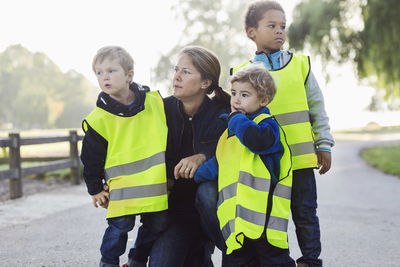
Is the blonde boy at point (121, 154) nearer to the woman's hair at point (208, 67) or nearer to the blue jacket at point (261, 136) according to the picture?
the woman's hair at point (208, 67)

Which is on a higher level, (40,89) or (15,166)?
(15,166)

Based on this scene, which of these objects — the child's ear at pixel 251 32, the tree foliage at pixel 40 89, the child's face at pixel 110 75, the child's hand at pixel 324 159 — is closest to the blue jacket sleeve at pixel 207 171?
the child's face at pixel 110 75

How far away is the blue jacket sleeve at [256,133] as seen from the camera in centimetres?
240

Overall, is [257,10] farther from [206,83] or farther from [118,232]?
[118,232]

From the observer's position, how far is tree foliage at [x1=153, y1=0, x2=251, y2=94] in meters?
37.3

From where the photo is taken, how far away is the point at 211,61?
2914mm

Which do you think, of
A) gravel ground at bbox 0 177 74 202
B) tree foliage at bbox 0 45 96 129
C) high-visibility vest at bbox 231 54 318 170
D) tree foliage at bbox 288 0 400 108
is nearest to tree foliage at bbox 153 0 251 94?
tree foliage at bbox 288 0 400 108

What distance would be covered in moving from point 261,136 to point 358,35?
10.8m

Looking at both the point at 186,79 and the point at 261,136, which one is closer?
the point at 261,136

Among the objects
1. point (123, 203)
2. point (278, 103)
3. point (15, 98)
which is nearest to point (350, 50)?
point (278, 103)

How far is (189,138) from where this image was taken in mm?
2975

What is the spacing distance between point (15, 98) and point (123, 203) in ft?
221

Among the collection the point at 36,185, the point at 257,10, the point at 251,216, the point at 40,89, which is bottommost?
the point at 40,89

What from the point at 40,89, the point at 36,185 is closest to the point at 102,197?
the point at 36,185
